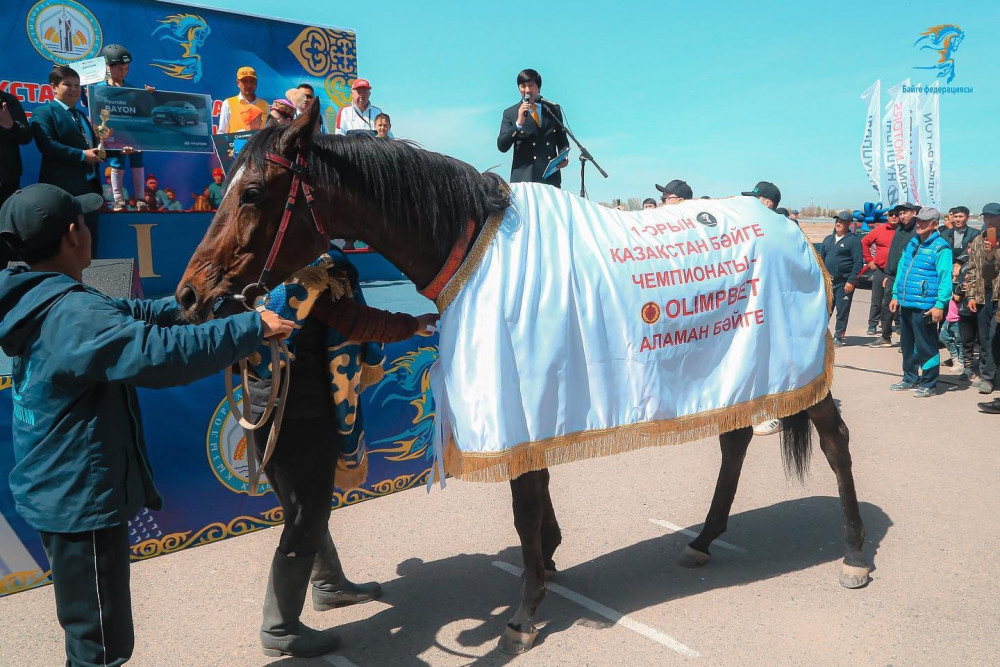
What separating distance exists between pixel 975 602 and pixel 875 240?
9163mm

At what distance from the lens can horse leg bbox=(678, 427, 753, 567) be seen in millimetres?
3664

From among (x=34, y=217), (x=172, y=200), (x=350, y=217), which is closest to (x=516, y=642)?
(x=350, y=217)

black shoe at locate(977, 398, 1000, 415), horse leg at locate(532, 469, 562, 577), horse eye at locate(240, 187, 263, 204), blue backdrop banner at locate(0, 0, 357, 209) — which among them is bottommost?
black shoe at locate(977, 398, 1000, 415)

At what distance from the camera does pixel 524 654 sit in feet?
9.57

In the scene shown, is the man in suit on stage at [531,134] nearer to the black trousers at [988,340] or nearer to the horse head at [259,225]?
the horse head at [259,225]

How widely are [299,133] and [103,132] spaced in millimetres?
4239

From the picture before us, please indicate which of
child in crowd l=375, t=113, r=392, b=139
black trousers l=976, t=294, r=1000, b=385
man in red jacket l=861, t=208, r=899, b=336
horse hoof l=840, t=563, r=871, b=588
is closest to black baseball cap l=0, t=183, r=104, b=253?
horse hoof l=840, t=563, r=871, b=588

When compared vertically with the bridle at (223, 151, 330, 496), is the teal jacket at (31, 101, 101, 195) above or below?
above

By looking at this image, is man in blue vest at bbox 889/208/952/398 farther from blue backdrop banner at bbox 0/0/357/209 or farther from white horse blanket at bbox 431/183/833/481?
blue backdrop banner at bbox 0/0/357/209

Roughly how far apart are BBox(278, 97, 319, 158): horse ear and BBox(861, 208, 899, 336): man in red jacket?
397 inches

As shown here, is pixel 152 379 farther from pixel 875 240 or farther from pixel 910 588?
pixel 875 240

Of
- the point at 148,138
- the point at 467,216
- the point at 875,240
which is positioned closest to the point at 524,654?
the point at 467,216

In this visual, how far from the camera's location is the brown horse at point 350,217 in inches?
95.1

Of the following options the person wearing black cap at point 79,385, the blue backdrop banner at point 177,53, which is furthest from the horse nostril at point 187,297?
the blue backdrop banner at point 177,53
